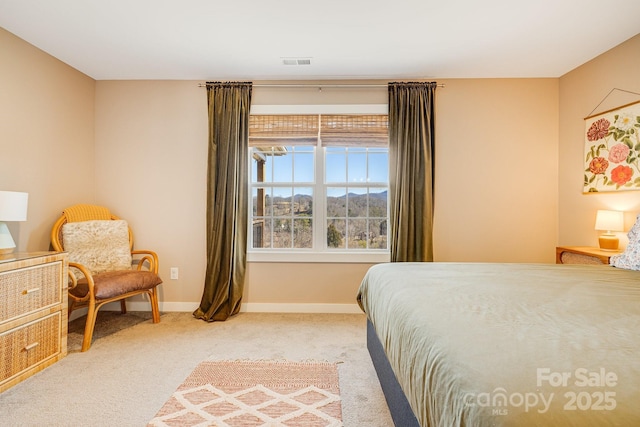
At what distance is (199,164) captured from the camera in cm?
348

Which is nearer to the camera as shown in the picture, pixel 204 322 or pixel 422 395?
pixel 422 395

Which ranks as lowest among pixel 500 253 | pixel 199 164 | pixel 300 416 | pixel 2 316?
pixel 300 416

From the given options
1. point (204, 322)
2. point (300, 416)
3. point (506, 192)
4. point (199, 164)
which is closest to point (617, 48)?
point (506, 192)

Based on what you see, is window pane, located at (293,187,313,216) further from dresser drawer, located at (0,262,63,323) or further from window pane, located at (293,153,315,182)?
dresser drawer, located at (0,262,63,323)

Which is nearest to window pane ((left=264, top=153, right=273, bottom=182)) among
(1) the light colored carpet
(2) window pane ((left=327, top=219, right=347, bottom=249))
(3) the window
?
(3) the window

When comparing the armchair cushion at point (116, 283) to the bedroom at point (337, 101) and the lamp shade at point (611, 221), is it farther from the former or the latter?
the lamp shade at point (611, 221)

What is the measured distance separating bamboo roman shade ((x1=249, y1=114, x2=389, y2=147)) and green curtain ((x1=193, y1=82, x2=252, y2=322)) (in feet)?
0.58

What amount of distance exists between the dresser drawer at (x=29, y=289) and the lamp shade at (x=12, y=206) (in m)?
0.39

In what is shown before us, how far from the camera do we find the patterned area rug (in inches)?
66.9

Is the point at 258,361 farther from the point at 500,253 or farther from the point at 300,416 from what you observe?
the point at 500,253

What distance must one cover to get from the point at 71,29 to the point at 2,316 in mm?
2220

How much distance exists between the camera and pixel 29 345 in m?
2.12

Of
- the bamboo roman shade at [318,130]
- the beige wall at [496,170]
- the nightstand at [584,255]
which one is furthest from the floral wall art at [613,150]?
the bamboo roman shade at [318,130]

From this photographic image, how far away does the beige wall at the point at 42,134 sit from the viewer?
2580 millimetres
